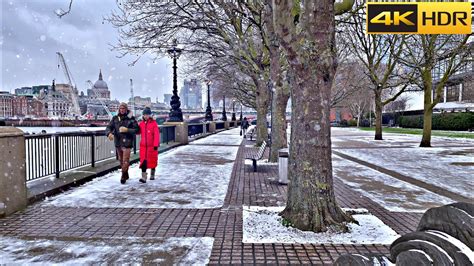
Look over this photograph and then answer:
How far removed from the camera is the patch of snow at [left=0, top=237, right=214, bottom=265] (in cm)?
391

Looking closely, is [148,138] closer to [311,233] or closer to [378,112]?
[311,233]

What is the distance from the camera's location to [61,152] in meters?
8.65

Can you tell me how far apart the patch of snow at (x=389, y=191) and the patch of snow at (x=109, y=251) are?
4.01 meters

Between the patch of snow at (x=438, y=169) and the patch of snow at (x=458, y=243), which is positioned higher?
the patch of snow at (x=458, y=243)

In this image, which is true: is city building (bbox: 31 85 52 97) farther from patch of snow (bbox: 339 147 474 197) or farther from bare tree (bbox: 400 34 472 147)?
patch of snow (bbox: 339 147 474 197)

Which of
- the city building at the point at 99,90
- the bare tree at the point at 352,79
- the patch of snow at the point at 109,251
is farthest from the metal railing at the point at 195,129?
the city building at the point at 99,90

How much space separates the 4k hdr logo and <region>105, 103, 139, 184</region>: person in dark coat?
10.8 meters

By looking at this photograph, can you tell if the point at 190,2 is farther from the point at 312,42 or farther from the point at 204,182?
the point at 312,42

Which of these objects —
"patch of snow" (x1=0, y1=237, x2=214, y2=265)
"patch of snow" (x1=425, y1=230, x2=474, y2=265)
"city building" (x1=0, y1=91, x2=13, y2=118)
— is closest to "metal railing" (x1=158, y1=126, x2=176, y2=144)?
"patch of snow" (x1=0, y1=237, x2=214, y2=265)

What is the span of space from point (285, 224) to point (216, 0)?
10.4m

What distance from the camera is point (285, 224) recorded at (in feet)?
16.7

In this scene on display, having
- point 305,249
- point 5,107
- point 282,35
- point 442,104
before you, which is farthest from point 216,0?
point 5,107

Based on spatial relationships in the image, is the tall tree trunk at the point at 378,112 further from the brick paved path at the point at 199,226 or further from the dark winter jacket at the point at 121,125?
the dark winter jacket at the point at 121,125

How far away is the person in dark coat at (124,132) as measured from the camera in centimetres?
848
